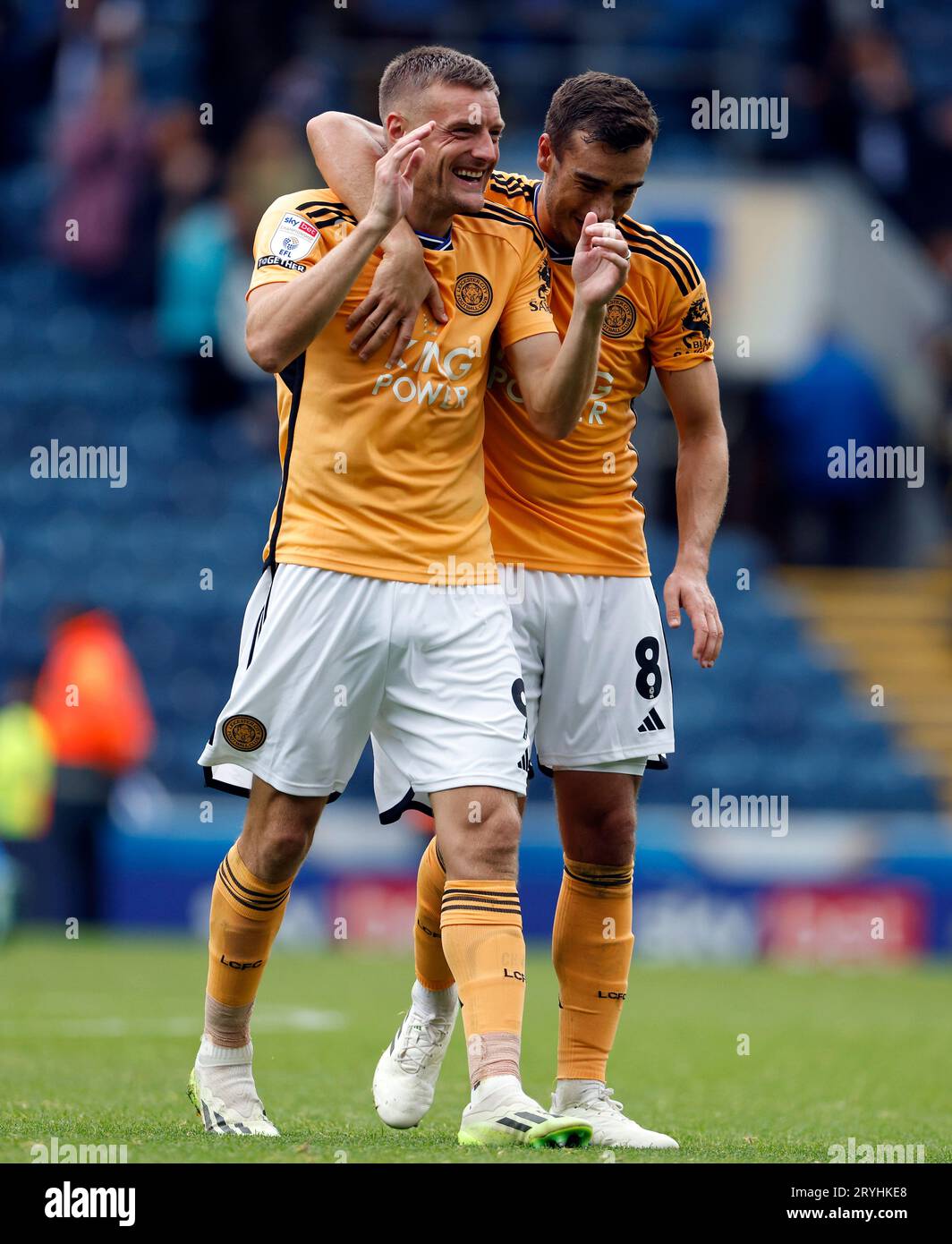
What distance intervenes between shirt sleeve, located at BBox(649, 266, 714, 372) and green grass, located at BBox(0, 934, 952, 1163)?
1.98 metres

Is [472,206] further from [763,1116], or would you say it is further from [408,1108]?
[763,1116]

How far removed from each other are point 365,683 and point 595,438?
0.99 m

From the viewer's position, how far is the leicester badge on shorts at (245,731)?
16.7 feet

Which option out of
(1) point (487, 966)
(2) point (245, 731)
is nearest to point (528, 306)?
(2) point (245, 731)

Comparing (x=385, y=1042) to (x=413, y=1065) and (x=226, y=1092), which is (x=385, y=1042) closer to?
(x=413, y=1065)

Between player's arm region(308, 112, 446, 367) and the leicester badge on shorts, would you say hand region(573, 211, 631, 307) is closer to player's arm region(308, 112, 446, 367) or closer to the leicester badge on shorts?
player's arm region(308, 112, 446, 367)

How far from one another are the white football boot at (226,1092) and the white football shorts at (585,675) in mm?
1070

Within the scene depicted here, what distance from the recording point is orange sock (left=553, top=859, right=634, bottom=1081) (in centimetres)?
557

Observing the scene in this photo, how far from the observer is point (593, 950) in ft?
18.4

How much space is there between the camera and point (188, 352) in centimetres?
1727

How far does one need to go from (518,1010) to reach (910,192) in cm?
1486

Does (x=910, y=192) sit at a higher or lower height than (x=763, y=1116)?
higher

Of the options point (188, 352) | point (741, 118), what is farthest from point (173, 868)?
point (741, 118)


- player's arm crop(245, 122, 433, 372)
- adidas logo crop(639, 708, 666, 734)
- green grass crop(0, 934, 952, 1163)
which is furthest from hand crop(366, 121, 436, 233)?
green grass crop(0, 934, 952, 1163)
